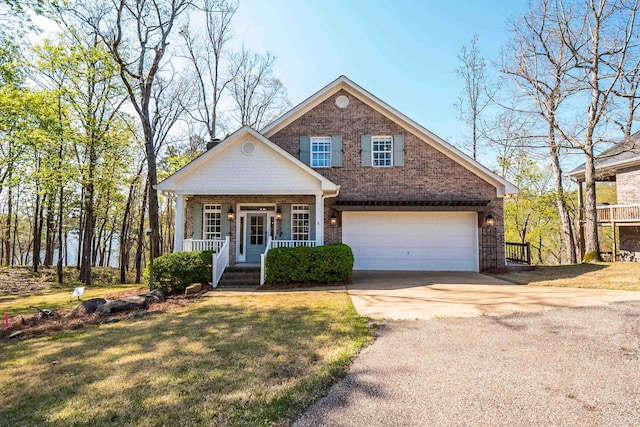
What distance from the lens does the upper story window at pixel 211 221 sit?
41.3ft

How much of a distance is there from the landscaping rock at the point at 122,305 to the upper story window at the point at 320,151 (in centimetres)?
797

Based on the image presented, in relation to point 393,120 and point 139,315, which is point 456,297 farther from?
point 393,120

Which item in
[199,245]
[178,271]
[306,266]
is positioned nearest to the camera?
[178,271]

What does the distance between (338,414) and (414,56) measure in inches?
563

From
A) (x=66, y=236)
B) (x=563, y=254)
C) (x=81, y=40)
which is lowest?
(x=563, y=254)

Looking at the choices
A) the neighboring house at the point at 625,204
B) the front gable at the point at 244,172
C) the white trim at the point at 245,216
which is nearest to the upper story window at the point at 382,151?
the front gable at the point at 244,172

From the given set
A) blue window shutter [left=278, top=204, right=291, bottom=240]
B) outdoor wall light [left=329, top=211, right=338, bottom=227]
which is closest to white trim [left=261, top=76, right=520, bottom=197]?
blue window shutter [left=278, top=204, right=291, bottom=240]

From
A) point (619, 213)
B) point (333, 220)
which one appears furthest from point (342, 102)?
point (619, 213)

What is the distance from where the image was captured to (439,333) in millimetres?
4906

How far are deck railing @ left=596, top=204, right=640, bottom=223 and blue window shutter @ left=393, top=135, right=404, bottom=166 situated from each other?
38.2ft

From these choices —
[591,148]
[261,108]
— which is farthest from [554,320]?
[261,108]

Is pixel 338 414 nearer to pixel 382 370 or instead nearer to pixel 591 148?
pixel 382 370

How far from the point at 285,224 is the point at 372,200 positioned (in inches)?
140

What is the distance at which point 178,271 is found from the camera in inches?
373
